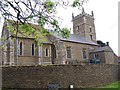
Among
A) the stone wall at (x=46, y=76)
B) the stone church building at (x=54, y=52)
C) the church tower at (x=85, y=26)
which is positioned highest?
the church tower at (x=85, y=26)

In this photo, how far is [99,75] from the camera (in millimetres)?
25016

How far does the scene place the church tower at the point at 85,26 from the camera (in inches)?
2042

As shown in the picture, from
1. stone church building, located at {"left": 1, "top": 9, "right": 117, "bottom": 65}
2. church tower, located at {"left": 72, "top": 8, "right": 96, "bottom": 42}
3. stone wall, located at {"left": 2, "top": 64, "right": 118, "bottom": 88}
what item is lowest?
stone wall, located at {"left": 2, "top": 64, "right": 118, "bottom": 88}

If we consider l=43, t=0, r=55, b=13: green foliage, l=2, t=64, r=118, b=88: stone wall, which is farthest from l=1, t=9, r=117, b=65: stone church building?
l=43, t=0, r=55, b=13: green foliage

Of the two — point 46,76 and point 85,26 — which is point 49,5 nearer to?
point 46,76

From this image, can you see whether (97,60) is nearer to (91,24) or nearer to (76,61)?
(76,61)

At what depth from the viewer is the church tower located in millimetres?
51875

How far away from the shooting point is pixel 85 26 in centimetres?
5212

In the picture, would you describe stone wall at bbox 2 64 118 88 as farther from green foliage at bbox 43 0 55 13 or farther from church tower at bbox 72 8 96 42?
church tower at bbox 72 8 96 42

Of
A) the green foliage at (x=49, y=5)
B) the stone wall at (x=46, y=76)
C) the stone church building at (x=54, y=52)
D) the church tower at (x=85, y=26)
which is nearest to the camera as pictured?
the green foliage at (x=49, y=5)

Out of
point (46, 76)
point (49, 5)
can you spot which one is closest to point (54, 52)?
point (46, 76)

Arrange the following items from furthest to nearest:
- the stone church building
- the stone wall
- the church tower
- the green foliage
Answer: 1. the church tower
2. the stone church building
3. the stone wall
4. the green foliage

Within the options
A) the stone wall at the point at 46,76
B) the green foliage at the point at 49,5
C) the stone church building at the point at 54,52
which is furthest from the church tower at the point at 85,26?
the green foliage at the point at 49,5

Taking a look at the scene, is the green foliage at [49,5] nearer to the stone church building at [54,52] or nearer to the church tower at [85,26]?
the stone church building at [54,52]
